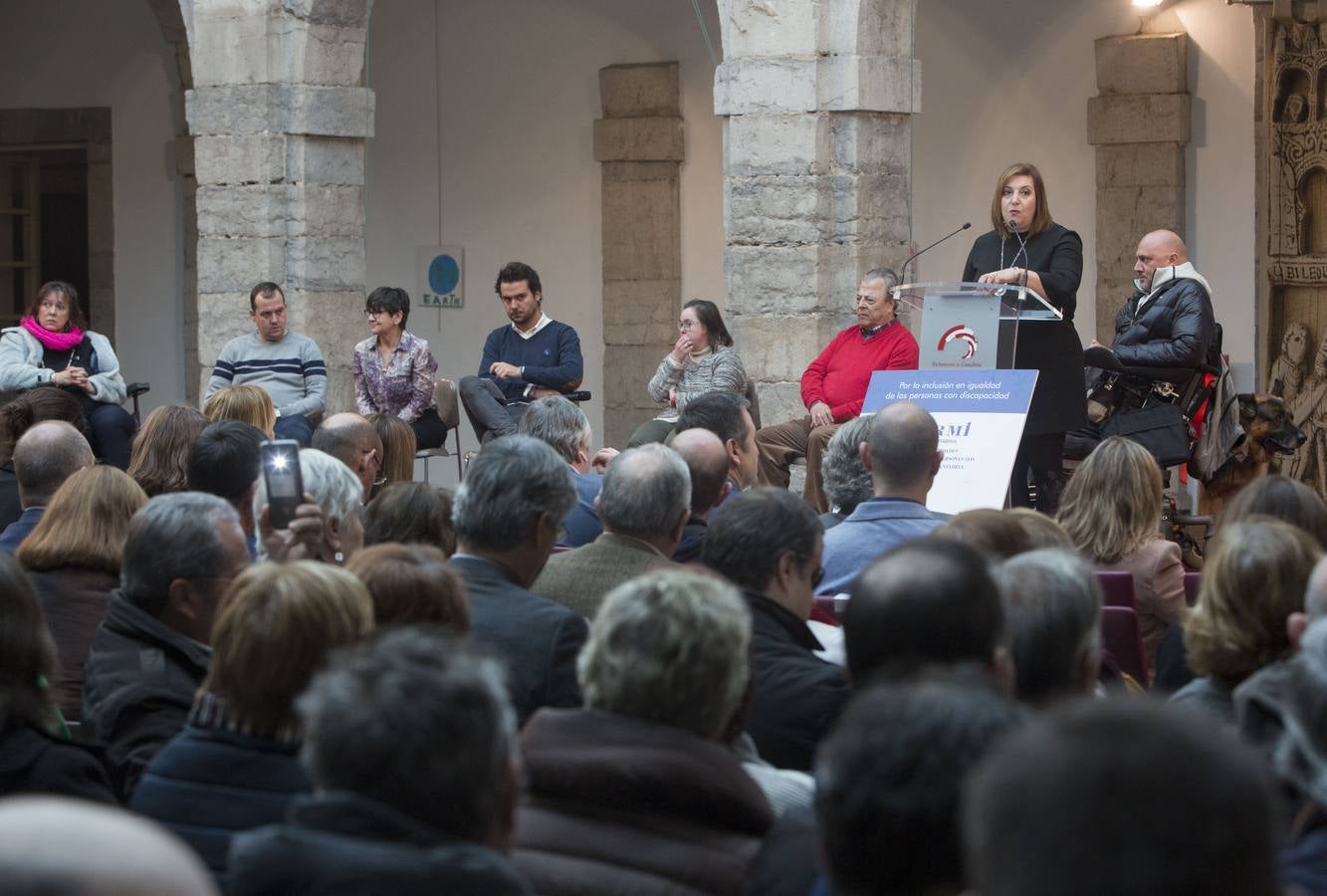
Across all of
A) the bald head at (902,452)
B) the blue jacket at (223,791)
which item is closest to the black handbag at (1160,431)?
the bald head at (902,452)

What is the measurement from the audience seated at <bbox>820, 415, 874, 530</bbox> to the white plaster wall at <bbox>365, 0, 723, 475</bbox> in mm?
7280

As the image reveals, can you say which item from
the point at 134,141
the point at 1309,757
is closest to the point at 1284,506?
the point at 1309,757

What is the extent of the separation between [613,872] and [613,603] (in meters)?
0.42

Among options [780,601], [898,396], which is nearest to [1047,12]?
[898,396]

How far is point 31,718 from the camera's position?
2922mm

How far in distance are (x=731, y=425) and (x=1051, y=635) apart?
319 centimetres

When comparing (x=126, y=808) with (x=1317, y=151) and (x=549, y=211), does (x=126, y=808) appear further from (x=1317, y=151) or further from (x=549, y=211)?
(x=549, y=211)

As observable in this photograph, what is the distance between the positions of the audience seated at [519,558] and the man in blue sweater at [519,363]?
4.56 m

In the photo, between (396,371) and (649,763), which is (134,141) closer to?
(396,371)

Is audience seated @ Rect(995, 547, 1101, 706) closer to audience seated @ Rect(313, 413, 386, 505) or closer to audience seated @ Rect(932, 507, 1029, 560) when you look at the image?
audience seated @ Rect(932, 507, 1029, 560)

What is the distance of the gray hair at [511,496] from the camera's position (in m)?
3.94

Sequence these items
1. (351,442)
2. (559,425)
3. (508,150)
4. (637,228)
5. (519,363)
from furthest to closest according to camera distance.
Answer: (508,150) → (637,228) → (519,363) → (351,442) → (559,425)

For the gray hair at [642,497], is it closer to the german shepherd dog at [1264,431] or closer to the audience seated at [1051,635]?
the audience seated at [1051,635]

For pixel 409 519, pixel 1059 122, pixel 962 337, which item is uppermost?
pixel 1059 122
